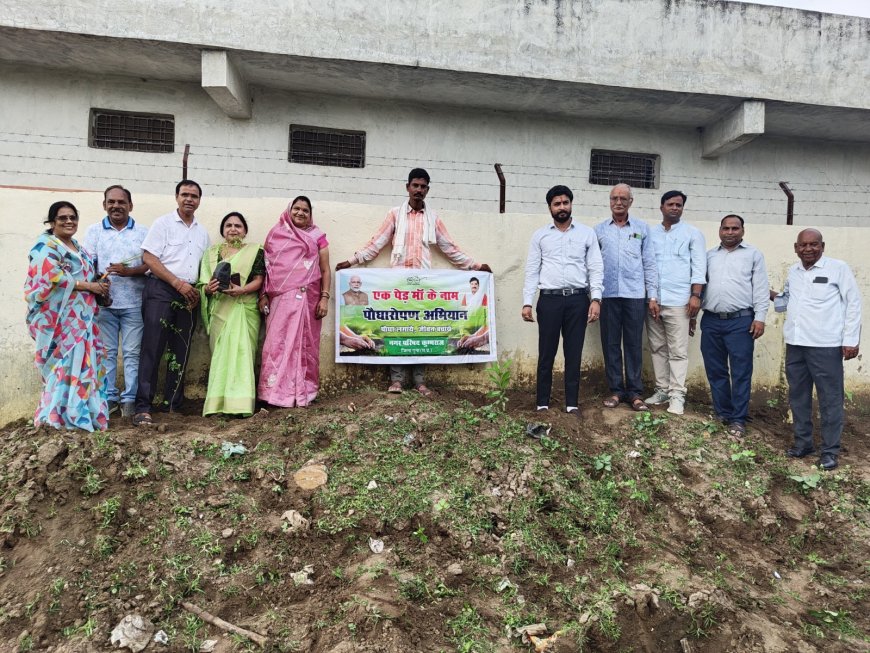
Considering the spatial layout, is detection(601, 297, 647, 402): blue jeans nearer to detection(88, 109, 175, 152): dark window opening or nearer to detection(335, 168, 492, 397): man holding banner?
detection(335, 168, 492, 397): man holding banner

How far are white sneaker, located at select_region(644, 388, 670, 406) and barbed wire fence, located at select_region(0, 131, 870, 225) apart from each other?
373cm

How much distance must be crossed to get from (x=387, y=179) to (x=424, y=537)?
5.46 m

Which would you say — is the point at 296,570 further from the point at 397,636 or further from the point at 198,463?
the point at 198,463

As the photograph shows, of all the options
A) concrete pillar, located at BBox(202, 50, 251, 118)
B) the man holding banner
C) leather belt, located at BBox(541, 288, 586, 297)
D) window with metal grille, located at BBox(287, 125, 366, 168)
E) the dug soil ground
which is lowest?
the dug soil ground

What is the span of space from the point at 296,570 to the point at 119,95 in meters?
6.70

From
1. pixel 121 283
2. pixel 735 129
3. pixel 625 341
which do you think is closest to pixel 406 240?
pixel 625 341

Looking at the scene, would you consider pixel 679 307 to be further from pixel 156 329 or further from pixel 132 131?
pixel 132 131

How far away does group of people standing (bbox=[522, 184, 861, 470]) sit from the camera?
12.4 feet

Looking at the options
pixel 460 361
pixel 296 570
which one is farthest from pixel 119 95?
pixel 296 570

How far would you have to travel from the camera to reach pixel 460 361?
14.9 ft

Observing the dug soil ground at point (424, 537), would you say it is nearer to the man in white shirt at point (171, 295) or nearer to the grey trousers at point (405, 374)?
the man in white shirt at point (171, 295)

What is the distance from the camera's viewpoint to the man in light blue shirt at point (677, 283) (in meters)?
4.22

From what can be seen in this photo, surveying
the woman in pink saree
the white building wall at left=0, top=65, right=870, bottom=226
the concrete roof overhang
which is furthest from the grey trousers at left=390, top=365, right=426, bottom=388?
→ the concrete roof overhang

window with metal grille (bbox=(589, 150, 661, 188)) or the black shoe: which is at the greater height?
window with metal grille (bbox=(589, 150, 661, 188))
